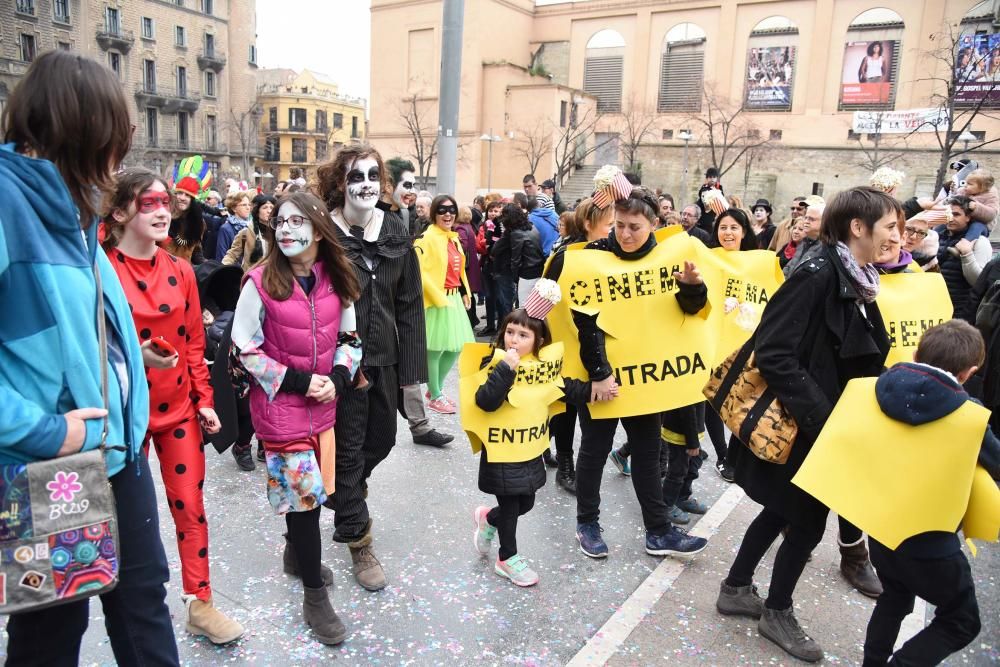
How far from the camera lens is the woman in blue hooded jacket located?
1706mm

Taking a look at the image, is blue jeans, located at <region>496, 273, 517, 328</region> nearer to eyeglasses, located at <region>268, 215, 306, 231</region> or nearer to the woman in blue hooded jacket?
eyeglasses, located at <region>268, 215, 306, 231</region>

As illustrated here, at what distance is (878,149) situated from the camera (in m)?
38.2

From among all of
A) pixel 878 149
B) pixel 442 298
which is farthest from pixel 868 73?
pixel 442 298

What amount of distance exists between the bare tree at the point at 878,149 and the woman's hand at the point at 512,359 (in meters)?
39.9

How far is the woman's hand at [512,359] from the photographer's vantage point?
354 cm

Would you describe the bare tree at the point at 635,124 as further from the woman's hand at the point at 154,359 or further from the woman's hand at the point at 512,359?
the woman's hand at the point at 154,359

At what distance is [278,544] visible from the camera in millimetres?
3975

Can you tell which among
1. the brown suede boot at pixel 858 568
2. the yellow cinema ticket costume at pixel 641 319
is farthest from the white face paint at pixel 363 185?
the brown suede boot at pixel 858 568

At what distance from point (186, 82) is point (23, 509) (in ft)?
212

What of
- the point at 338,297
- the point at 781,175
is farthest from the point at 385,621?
the point at 781,175

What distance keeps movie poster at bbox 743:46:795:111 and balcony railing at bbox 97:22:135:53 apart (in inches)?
1711

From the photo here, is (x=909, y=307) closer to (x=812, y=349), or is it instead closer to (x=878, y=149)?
(x=812, y=349)

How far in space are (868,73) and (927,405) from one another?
44.0 metres

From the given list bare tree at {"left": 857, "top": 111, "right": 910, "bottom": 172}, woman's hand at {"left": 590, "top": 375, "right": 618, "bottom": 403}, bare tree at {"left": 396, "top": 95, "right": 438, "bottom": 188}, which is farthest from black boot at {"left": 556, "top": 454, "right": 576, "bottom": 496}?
bare tree at {"left": 396, "top": 95, "right": 438, "bottom": 188}
